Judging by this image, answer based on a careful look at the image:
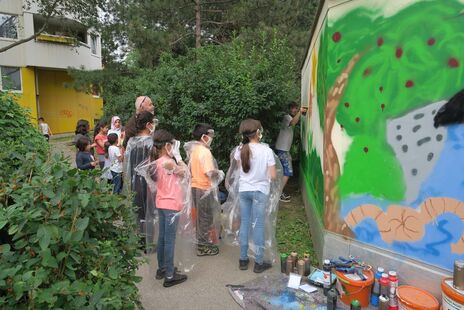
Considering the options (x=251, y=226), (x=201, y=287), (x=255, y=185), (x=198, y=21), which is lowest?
(x=201, y=287)

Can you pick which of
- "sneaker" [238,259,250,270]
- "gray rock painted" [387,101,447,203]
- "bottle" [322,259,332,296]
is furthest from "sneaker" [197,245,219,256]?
"gray rock painted" [387,101,447,203]

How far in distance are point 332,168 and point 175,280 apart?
2.04m

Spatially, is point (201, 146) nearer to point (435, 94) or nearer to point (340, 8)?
point (340, 8)

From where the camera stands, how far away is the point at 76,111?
2238 centimetres

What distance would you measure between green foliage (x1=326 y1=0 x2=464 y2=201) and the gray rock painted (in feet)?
0.19

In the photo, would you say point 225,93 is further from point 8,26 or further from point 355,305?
point 8,26

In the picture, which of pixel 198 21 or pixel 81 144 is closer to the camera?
pixel 81 144

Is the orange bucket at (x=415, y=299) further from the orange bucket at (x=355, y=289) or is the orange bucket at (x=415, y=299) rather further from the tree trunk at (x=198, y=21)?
the tree trunk at (x=198, y=21)

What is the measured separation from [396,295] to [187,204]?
2214mm

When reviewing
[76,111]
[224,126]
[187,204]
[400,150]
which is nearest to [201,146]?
[187,204]

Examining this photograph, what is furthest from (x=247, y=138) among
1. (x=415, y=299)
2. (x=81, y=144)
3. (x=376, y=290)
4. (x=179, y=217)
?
(x=81, y=144)

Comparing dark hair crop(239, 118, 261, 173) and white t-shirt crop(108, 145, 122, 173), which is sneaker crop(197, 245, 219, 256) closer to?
dark hair crop(239, 118, 261, 173)

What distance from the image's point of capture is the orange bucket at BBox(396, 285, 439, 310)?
2.61 m

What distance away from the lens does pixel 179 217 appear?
368cm
